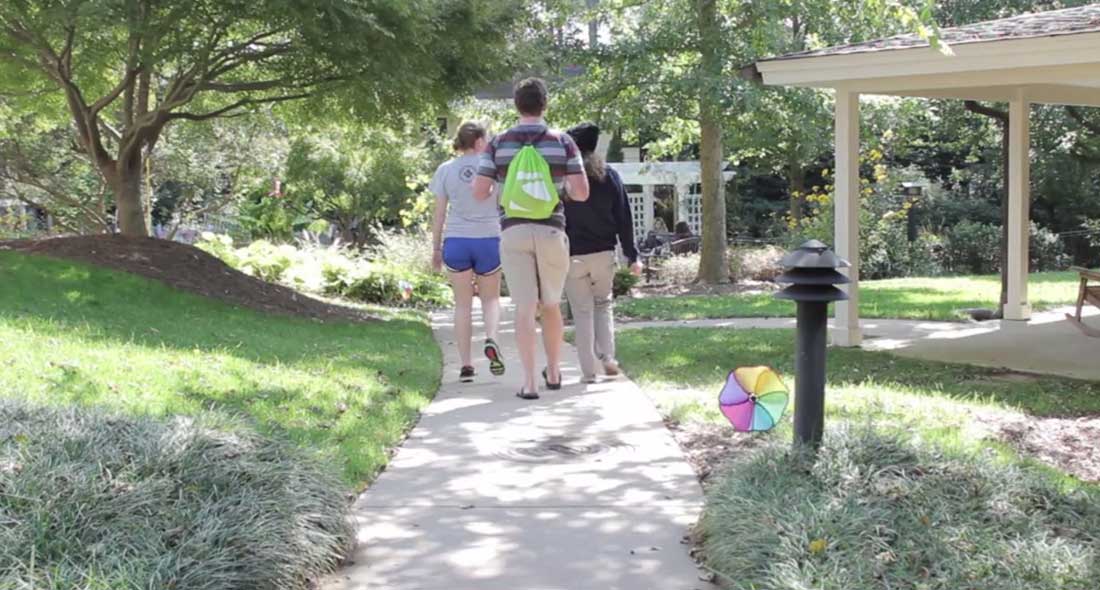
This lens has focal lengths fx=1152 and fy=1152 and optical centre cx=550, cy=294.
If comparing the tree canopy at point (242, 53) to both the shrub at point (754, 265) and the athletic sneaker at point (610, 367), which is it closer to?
the athletic sneaker at point (610, 367)

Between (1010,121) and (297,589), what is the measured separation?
9863 millimetres

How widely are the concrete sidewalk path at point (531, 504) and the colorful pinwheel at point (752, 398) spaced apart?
0.36 m

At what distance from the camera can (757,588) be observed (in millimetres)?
3562

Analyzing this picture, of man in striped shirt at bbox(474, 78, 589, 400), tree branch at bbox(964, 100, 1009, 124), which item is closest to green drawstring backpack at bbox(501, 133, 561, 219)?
man in striped shirt at bbox(474, 78, 589, 400)

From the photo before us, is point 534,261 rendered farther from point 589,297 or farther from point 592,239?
point 589,297

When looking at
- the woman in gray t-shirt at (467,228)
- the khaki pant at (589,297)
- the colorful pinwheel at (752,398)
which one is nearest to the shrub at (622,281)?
the khaki pant at (589,297)

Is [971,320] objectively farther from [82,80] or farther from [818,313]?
[82,80]

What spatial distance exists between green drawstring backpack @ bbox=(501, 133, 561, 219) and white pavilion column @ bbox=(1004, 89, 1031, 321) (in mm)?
6379

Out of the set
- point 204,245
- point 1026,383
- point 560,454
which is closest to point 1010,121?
point 1026,383

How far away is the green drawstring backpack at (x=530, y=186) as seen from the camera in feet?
21.9

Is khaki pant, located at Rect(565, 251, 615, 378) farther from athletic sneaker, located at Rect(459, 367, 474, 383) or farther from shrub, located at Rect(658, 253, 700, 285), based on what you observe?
shrub, located at Rect(658, 253, 700, 285)

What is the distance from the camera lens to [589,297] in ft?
25.6

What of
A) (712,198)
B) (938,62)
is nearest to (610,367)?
(938,62)

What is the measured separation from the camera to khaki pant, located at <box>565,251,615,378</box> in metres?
7.68
